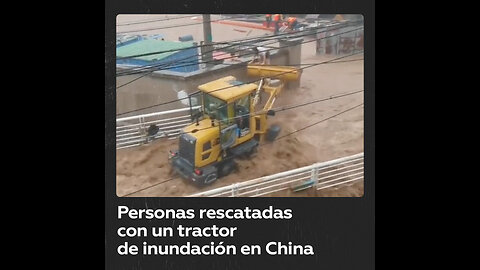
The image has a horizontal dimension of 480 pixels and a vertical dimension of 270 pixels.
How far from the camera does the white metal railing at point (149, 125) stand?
4.11m

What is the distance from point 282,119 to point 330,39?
0.88 m

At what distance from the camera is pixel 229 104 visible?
4.38 metres

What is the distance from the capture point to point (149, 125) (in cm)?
427

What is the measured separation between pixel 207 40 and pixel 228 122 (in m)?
0.81

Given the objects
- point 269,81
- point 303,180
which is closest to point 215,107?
point 269,81

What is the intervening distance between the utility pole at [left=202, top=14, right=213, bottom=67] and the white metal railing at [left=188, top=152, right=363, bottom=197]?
1.18 metres

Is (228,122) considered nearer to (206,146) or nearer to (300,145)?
(206,146)

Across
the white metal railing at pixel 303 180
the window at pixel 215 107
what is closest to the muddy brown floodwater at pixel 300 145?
the white metal railing at pixel 303 180

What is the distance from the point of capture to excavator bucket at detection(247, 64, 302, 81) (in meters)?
4.36

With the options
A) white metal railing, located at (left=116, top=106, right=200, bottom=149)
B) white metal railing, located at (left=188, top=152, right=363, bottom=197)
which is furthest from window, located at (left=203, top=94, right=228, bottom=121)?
white metal railing, located at (left=188, top=152, right=363, bottom=197)

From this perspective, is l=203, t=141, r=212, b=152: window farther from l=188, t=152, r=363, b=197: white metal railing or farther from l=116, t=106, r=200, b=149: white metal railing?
l=188, t=152, r=363, b=197: white metal railing

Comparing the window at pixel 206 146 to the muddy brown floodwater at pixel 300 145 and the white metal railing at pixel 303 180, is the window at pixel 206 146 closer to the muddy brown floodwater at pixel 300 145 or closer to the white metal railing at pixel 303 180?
the muddy brown floodwater at pixel 300 145

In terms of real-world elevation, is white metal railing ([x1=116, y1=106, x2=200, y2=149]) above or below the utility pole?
below
